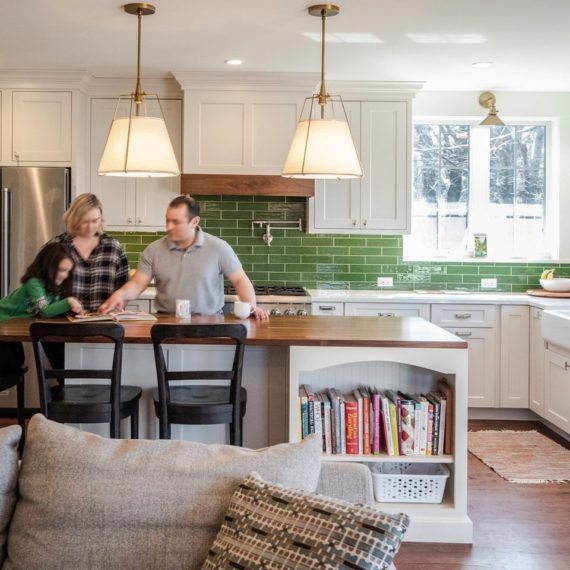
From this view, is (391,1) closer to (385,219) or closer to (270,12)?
(270,12)

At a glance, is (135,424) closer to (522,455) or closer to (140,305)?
Result: (140,305)

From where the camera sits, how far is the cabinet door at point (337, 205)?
234 inches

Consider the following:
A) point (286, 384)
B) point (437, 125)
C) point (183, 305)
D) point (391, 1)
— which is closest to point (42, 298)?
point (183, 305)

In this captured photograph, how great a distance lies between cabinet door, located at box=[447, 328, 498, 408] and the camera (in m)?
5.67

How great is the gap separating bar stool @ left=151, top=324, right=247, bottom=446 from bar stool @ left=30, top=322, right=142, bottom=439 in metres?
0.16

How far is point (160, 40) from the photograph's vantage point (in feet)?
15.8

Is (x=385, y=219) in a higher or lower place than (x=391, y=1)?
lower

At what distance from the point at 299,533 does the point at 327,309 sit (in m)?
4.01

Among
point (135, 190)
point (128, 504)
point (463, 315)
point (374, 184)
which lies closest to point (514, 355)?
point (463, 315)

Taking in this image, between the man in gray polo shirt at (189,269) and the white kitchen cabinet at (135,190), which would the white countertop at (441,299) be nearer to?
the white kitchen cabinet at (135,190)

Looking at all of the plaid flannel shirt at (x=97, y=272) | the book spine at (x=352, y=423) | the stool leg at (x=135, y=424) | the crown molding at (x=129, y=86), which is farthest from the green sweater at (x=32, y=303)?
the crown molding at (x=129, y=86)

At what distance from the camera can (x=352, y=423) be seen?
347 cm

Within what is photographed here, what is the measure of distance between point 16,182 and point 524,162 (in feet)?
→ 13.3

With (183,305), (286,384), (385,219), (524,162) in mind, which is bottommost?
(286,384)
